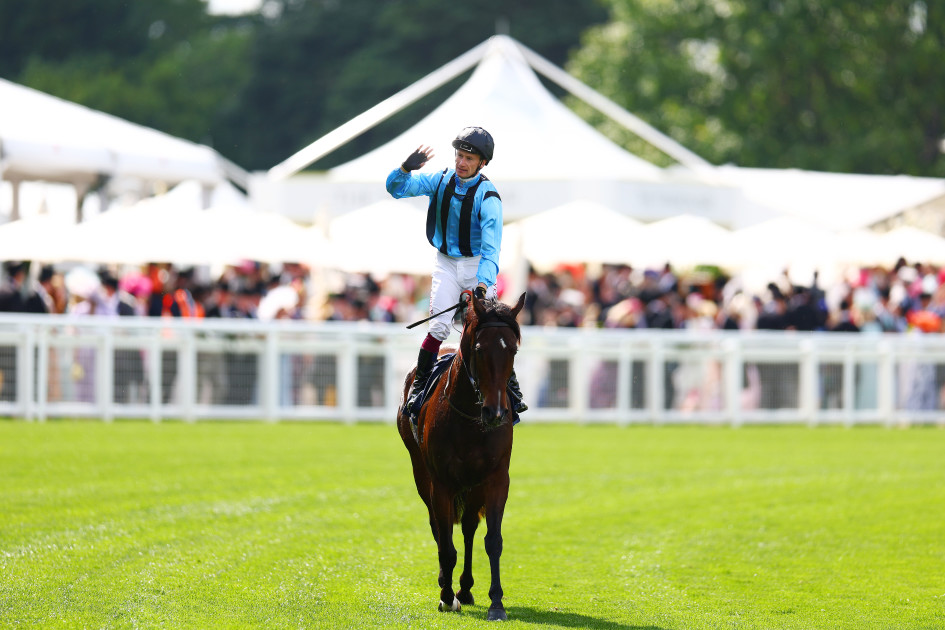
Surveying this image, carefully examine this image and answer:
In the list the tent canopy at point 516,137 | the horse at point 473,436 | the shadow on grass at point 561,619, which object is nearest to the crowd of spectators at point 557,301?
the tent canopy at point 516,137

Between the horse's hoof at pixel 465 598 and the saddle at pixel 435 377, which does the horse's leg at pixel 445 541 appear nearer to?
the horse's hoof at pixel 465 598

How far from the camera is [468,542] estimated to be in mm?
7875

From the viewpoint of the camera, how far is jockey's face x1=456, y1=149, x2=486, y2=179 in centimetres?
784

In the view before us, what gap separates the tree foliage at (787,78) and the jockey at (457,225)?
3897 centimetres

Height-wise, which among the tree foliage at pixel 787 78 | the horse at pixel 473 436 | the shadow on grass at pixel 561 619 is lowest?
the shadow on grass at pixel 561 619

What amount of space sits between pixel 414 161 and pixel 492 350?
57.7 inches

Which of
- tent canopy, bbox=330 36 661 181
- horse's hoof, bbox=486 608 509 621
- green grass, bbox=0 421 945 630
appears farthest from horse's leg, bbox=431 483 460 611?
tent canopy, bbox=330 36 661 181

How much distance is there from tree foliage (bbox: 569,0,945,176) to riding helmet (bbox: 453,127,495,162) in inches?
1538

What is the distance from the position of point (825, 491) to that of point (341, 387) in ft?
24.7

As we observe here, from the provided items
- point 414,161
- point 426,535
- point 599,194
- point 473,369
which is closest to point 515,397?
point 473,369

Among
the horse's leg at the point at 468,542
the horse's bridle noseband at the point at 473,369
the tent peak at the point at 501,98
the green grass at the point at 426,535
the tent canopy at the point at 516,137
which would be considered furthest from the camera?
the tent peak at the point at 501,98

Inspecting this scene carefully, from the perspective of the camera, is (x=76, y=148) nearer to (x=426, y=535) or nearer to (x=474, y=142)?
(x=426, y=535)

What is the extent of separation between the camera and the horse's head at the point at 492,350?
23.0ft

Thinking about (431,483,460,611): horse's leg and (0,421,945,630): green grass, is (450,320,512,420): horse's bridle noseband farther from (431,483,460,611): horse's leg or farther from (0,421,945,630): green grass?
(0,421,945,630): green grass
